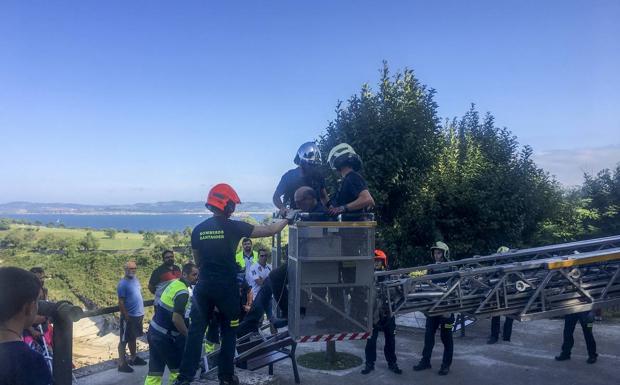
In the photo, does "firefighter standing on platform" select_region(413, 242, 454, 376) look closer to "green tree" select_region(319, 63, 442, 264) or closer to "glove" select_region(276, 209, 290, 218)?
"glove" select_region(276, 209, 290, 218)

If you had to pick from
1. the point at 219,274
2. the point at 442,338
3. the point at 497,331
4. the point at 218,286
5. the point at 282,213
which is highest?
the point at 282,213

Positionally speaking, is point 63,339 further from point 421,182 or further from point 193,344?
point 421,182

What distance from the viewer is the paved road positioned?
742 cm

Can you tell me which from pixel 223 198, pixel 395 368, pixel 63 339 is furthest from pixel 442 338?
pixel 63 339

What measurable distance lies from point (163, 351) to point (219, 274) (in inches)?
65.2

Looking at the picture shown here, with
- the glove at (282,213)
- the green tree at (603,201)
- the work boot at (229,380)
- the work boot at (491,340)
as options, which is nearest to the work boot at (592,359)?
the work boot at (491,340)

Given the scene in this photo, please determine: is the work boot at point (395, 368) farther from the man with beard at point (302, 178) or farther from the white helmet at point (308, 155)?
the white helmet at point (308, 155)

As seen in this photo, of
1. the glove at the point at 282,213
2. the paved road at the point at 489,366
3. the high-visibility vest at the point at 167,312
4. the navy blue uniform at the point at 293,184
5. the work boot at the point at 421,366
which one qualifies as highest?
the navy blue uniform at the point at 293,184

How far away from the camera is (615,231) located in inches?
797

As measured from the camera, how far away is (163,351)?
580 centimetres

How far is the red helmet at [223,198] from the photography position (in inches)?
196

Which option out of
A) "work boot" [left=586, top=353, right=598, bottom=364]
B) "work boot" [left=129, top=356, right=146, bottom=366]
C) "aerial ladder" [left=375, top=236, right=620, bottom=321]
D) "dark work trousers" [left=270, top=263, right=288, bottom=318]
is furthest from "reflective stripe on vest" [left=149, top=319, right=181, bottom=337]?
"work boot" [left=586, top=353, right=598, bottom=364]

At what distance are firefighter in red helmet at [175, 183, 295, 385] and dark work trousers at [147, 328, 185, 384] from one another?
79cm

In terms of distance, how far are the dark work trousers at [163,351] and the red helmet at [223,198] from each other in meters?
1.97
